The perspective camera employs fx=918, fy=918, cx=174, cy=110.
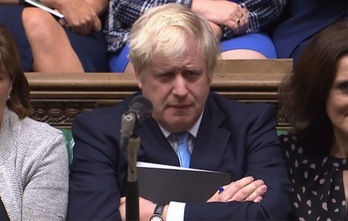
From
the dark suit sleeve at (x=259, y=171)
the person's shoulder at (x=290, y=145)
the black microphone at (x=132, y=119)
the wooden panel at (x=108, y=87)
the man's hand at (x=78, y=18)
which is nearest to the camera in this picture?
the black microphone at (x=132, y=119)

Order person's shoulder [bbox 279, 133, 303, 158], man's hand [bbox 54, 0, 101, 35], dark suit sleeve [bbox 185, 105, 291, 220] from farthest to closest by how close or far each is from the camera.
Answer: man's hand [bbox 54, 0, 101, 35]
person's shoulder [bbox 279, 133, 303, 158]
dark suit sleeve [bbox 185, 105, 291, 220]

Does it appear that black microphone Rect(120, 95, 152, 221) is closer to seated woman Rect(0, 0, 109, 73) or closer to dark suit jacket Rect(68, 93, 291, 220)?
dark suit jacket Rect(68, 93, 291, 220)

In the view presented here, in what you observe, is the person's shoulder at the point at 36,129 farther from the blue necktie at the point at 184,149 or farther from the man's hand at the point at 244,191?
the man's hand at the point at 244,191

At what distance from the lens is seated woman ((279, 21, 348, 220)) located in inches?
89.4

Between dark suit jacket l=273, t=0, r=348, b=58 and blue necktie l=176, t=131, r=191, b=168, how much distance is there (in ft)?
2.56

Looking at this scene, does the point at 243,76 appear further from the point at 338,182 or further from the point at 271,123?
the point at 338,182

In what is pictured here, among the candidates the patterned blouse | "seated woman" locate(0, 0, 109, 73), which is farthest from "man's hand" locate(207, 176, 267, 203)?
"seated woman" locate(0, 0, 109, 73)

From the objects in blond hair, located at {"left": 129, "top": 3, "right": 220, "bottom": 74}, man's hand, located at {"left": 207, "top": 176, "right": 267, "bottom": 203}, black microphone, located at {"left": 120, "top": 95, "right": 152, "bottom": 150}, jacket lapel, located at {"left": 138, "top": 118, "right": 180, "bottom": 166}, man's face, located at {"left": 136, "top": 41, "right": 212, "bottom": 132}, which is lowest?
man's hand, located at {"left": 207, "top": 176, "right": 267, "bottom": 203}

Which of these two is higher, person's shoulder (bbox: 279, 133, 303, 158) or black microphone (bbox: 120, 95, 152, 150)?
black microphone (bbox: 120, 95, 152, 150)

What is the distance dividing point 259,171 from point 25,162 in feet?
1.90

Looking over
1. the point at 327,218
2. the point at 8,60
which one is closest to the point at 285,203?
the point at 327,218

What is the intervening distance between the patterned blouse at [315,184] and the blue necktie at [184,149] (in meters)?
0.25

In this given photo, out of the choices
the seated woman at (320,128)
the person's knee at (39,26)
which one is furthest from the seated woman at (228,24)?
the seated woman at (320,128)

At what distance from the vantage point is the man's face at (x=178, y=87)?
2.25m
